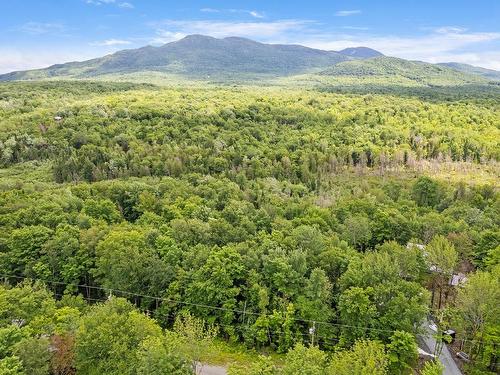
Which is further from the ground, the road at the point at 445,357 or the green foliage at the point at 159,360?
the green foliage at the point at 159,360

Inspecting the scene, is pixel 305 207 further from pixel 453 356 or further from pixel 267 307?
pixel 453 356

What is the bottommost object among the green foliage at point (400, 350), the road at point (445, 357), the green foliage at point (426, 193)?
the road at point (445, 357)

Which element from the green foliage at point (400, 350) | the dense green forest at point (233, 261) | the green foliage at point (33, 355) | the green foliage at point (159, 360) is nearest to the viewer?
the green foliage at point (159, 360)

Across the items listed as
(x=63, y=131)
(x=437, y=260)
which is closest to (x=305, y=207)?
(x=437, y=260)

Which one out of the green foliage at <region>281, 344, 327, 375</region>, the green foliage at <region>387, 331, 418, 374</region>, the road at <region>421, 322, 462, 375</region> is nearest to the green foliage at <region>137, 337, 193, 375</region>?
the green foliage at <region>281, 344, 327, 375</region>

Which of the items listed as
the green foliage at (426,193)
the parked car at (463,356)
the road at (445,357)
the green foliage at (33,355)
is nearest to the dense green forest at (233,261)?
the green foliage at (33,355)

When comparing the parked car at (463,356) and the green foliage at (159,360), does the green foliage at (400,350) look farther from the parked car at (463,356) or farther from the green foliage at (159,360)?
the green foliage at (159,360)

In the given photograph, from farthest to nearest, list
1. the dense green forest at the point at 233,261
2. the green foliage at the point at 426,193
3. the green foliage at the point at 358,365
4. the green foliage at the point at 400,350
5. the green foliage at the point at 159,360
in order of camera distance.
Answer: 1. the green foliage at the point at 426,193
2. the green foliage at the point at 400,350
3. the dense green forest at the point at 233,261
4. the green foliage at the point at 159,360
5. the green foliage at the point at 358,365

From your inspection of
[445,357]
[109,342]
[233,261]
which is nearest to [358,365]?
[109,342]
